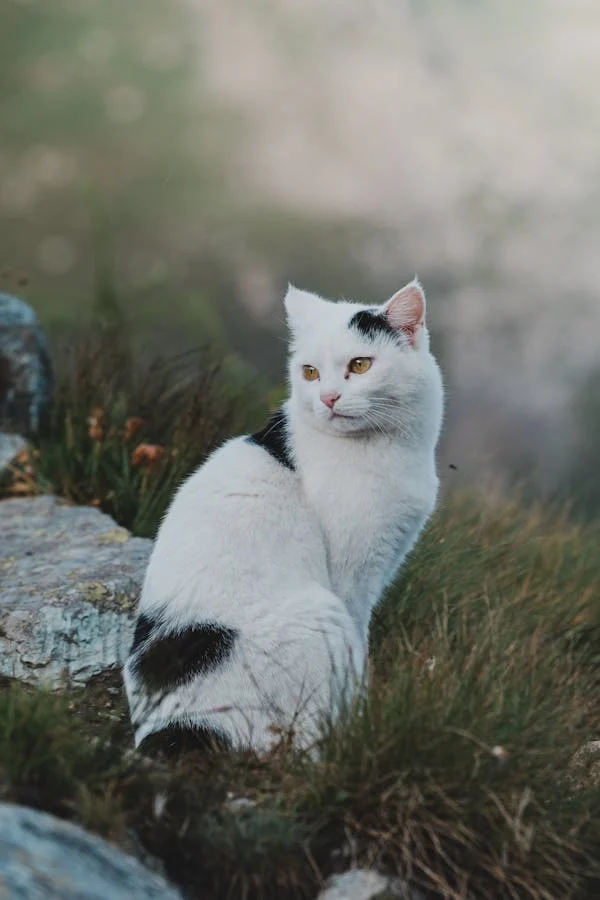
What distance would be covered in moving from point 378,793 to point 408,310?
166 cm

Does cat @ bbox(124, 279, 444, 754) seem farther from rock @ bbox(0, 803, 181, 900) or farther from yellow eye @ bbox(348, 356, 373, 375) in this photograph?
rock @ bbox(0, 803, 181, 900)

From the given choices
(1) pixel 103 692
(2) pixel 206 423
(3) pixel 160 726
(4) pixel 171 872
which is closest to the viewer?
(4) pixel 171 872

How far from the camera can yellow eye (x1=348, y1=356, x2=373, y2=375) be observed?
379 cm

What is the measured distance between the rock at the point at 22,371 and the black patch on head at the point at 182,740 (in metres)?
3.36

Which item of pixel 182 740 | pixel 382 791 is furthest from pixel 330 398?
pixel 382 791

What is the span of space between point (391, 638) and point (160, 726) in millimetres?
1405

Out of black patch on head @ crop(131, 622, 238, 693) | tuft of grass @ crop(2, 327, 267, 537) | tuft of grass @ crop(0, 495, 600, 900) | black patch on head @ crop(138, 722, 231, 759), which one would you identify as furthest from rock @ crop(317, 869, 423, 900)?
tuft of grass @ crop(2, 327, 267, 537)

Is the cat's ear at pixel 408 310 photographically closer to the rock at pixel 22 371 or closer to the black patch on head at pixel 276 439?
the black patch on head at pixel 276 439

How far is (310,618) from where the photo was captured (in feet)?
11.2

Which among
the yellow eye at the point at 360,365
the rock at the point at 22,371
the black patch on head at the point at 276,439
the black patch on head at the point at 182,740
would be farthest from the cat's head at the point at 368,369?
the rock at the point at 22,371

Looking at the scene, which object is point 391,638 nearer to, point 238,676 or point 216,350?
point 238,676

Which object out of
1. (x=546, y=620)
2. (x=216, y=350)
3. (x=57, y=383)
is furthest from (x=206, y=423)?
(x=546, y=620)

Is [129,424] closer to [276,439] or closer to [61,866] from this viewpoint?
[276,439]

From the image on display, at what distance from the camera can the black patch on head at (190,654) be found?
10.9ft
